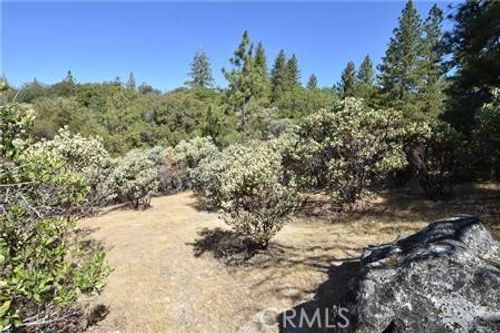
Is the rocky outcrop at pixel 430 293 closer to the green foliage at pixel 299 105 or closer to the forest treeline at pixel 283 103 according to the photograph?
the forest treeline at pixel 283 103

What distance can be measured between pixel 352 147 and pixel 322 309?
5.31 metres

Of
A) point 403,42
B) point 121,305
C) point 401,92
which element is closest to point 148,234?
point 121,305

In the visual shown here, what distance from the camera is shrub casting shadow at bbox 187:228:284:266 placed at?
717 cm

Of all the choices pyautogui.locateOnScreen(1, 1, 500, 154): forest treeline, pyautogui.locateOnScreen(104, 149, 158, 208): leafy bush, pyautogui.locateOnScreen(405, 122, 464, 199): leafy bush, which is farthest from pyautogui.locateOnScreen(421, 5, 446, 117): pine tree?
Result: pyautogui.locateOnScreen(104, 149, 158, 208): leafy bush

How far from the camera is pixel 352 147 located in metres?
9.27

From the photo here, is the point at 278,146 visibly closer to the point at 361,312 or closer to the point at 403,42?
the point at 361,312

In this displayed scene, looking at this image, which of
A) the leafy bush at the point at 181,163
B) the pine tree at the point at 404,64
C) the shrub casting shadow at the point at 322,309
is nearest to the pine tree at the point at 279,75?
the pine tree at the point at 404,64

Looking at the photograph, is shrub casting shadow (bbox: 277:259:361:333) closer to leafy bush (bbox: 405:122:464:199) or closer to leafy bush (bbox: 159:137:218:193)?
leafy bush (bbox: 405:122:464:199)

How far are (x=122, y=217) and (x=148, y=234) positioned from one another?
334 centimetres

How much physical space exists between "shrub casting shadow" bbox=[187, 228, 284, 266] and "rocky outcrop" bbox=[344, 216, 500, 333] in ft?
11.3

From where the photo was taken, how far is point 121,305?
6.11 meters

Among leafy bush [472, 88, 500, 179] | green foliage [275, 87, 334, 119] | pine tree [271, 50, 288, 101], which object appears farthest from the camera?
pine tree [271, 50, 288, 101]

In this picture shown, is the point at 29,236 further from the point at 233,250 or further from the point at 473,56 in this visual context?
the point at 473,56

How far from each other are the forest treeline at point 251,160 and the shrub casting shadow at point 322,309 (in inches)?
72.3
